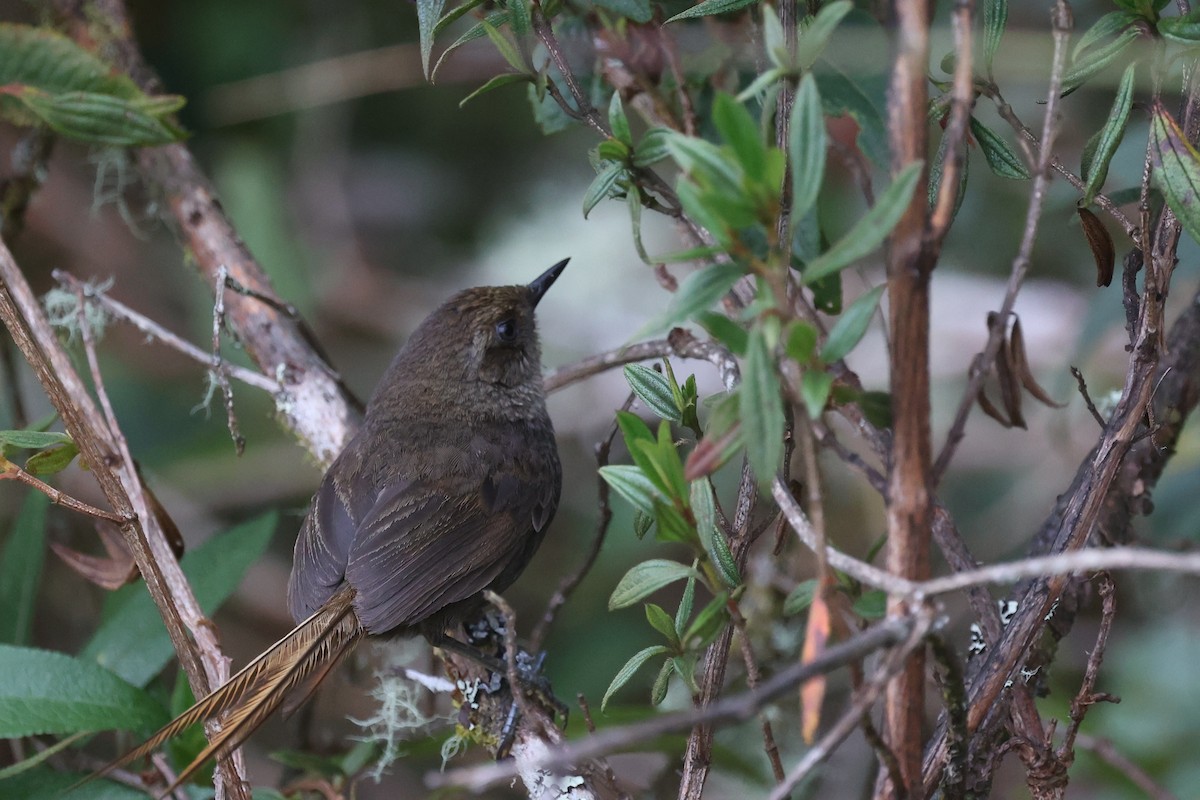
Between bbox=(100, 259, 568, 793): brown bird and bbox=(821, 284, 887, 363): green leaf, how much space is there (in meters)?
1.56

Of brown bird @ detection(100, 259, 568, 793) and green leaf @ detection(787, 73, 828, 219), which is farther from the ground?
green leaf @ detection(787, 73, 828, 219)

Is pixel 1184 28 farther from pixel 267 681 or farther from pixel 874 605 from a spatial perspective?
pixel 267 681

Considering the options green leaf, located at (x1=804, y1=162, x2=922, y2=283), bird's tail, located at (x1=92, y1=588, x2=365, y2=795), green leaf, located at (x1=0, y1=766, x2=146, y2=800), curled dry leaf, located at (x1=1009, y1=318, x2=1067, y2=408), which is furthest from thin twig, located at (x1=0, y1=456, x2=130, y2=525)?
curled dry leaf, located at (x1=1009, y1=318, x2=1067, y2=408)

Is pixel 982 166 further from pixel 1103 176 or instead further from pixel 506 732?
pixel 506 732

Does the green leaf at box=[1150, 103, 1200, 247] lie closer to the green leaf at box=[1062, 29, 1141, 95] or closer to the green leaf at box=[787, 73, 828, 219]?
the green leaf at box=[1062, 29, 1141, 95]

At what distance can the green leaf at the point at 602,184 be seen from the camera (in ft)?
7.18

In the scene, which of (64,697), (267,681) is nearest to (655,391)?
(267,681)

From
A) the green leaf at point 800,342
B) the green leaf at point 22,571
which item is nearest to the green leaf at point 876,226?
the green leaf at point 800,342

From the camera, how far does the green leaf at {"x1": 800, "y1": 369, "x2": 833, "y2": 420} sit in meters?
1.35

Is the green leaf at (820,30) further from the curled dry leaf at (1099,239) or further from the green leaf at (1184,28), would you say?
the curled dry leaf at (1099,239)

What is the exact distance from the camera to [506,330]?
3.78m

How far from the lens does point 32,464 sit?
2279 mm

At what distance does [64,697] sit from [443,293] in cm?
341

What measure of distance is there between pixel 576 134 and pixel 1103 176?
369cm
